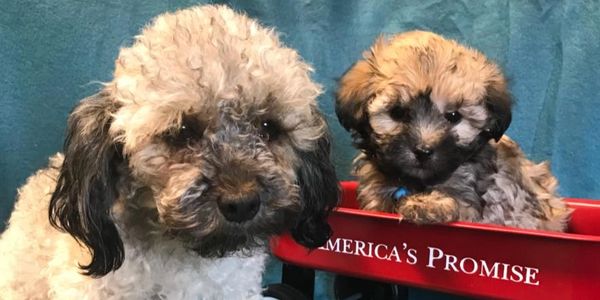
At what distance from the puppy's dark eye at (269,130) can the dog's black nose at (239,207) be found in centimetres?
16

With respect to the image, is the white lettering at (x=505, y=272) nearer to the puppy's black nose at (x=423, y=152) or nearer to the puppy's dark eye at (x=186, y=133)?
the puppy's black nose at (x=423, y=152)

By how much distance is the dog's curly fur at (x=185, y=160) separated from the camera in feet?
3.96

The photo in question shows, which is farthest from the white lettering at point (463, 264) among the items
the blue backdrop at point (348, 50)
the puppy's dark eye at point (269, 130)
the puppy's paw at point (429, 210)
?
the blue backdrop at point (348, 50)

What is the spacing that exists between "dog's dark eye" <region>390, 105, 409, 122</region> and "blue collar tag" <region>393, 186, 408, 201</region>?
0.66 ft

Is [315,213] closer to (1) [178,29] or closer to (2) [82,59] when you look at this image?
(1) [178,29]

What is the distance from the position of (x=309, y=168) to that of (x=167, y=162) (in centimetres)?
32

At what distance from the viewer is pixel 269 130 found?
133 cm

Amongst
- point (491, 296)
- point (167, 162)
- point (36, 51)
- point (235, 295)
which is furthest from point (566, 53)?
point (36, 51)

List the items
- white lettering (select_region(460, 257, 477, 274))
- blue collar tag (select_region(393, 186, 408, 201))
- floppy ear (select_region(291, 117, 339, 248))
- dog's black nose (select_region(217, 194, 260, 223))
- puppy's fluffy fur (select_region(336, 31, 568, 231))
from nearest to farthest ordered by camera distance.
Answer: dog's black nose (select_region(217, 194, 260, 223))
floppy ear (select_region(291, 117, 339, 248))
white lettering (select_region(460, 257, 477, 274))
puppy's fluffy fur (select_region(336, 31, 568, 231))
blue collar tag (select_region(393, 186, 408, 201))

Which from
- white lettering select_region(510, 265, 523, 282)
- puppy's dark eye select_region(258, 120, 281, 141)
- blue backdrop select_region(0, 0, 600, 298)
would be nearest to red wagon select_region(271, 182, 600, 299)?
white lettering select_region(510, 265, 523, 282)

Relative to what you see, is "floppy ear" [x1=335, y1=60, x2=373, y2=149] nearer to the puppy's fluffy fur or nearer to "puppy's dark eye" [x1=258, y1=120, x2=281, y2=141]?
the puppy's fluffy fur

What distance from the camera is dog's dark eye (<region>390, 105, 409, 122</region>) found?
1.91 metres

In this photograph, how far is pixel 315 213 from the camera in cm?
153

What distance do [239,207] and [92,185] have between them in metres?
0.29
